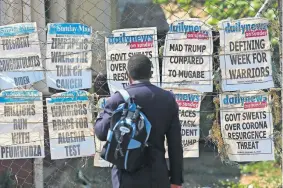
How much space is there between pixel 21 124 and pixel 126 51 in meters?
0.93

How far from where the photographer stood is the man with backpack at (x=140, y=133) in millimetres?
3307

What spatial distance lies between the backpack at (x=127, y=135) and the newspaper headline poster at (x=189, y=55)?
0.76 metres

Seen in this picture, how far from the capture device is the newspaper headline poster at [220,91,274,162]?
400cm

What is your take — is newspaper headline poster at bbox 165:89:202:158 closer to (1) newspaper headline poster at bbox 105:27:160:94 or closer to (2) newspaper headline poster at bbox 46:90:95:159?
(1) newspaper headline poster at bbox 105:27:160:94

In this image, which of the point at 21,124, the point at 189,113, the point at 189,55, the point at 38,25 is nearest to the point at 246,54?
the point at 189,55

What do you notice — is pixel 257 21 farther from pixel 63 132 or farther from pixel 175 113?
pixel 63 132

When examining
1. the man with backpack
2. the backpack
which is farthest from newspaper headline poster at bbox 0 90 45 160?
the backpack

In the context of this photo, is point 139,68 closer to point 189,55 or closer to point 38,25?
point 189,55

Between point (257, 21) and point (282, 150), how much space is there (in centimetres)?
93

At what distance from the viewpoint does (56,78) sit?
4.07 meters

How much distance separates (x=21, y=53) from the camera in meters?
4.09

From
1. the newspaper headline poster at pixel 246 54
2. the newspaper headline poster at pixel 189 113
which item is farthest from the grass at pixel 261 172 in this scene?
the newspaper headline poster at pixel 246 54

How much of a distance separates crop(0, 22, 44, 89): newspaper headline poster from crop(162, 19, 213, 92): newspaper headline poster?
934mm

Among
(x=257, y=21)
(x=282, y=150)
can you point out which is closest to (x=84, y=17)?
(x=257, y=21)
